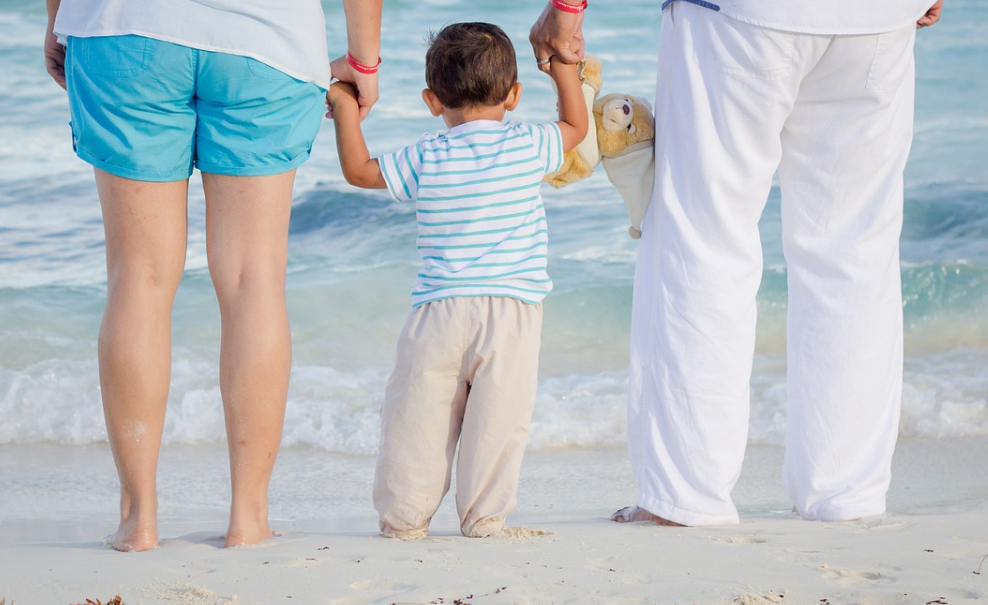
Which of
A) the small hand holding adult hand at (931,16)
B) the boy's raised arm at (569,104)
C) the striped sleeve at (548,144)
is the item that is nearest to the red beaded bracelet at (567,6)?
the boy's raised arm at (569,104)

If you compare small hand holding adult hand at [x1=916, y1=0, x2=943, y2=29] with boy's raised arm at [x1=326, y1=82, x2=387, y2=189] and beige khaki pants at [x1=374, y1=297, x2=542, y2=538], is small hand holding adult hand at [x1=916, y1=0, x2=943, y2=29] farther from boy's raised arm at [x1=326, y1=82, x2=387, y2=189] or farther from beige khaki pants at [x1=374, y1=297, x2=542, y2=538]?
boy's raised arm at [x1=326, y1=82, x2=387, y2=189]

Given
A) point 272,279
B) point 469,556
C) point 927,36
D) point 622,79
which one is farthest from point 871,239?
point 927,36

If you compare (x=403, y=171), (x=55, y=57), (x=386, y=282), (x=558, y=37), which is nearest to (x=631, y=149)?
(x=558, y=37)

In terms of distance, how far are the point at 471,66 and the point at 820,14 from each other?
761 mm

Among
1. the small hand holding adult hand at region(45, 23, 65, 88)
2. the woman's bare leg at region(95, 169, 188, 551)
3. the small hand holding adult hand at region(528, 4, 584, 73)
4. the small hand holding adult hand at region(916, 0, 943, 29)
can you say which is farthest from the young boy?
the small hand holding adult hand at region(916, 0, 943, 29)

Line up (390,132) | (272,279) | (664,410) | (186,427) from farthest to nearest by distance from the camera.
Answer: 1. (390,132)
2. (186,427)
3. (664,410)
4. (272,279)

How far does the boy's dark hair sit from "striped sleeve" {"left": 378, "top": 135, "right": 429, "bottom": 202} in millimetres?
149

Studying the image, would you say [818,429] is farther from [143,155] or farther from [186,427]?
[186,427]

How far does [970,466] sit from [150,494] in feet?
9.16

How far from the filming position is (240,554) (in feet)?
7.13

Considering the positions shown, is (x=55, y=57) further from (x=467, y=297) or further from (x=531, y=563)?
(x=531, y=563)

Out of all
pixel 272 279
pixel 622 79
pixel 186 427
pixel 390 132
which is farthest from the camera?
pixel 622 79

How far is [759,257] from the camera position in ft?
8.21

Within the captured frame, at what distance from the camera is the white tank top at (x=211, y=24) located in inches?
82.6
